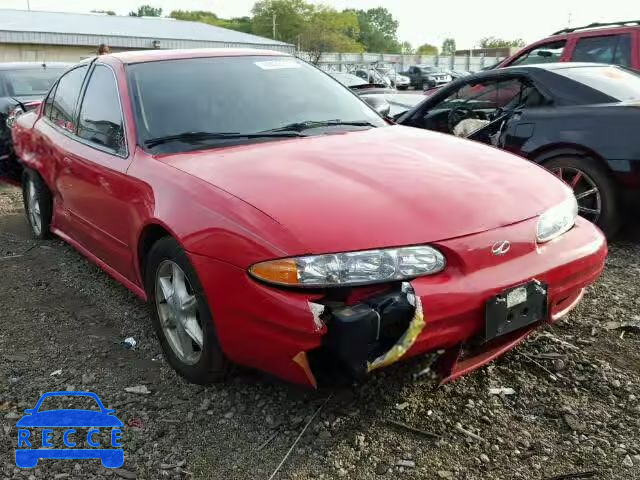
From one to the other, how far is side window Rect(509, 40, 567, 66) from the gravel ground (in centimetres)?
434

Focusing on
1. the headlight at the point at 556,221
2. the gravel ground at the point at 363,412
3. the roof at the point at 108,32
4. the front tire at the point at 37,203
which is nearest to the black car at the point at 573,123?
the gravel ground at the point at 363,412

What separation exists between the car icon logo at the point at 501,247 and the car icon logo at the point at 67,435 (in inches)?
62.6

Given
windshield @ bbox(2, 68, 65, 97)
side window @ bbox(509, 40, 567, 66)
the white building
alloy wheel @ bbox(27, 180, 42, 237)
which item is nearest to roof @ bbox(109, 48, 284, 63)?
alloy wheel @ bbox(27, 180, 42, 237)

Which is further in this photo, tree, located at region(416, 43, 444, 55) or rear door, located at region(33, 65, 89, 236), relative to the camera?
tree, located at region(416, 43, 444, 55)

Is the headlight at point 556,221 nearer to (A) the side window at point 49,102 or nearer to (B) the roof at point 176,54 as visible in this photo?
(B) the roof at point 176,54

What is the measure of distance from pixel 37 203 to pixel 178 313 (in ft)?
9.00

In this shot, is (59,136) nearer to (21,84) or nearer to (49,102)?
(49,102)

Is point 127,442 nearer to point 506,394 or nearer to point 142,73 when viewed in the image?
point 506,394

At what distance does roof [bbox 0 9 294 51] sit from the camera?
1151 inches

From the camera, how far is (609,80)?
4.69 meters

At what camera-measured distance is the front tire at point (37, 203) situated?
15.1 ft

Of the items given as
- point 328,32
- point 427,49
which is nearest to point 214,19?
point 328,32

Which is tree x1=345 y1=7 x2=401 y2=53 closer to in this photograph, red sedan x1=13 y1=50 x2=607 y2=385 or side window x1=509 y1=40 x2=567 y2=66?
side window x1=509 y1=40 x2=567 y2=66

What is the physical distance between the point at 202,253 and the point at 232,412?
2.28ft
